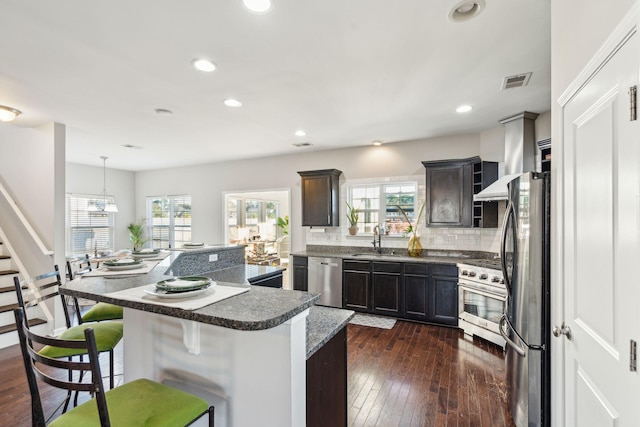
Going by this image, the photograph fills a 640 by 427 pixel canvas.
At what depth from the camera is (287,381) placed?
47.8 inches

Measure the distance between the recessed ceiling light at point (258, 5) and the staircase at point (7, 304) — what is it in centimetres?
429

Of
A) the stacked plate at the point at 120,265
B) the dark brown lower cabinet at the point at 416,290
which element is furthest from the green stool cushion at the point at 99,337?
the dark brown lower cabinet at the point at 416,290

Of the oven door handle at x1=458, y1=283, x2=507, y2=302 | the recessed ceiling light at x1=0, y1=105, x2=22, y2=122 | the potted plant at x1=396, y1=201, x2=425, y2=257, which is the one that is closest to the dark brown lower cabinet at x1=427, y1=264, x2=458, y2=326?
the oven door handle at x1=458, y1=283, x2=507, y2=302

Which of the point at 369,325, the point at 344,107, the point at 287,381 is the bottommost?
the point at 369,325

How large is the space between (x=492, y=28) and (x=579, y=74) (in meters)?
0.86

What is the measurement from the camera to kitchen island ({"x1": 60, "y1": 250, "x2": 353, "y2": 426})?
1.20 m

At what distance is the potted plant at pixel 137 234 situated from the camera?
7363mm

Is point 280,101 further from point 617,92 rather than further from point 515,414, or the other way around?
point 515,414

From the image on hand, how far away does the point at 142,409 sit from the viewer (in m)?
1.20

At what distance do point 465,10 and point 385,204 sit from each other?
343cm

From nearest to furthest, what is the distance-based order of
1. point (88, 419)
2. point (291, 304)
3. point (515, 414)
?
point (88, 419), point (291, 304), point (515, 414)

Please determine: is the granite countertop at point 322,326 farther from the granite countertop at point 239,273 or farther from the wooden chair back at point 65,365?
the granite countertop at point 239,273

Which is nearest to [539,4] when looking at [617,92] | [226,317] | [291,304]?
[617,92]

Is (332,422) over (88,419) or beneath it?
beneath
